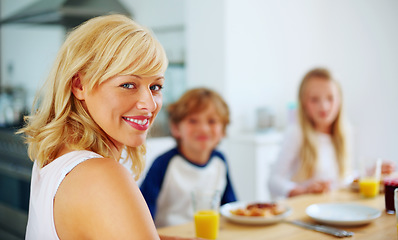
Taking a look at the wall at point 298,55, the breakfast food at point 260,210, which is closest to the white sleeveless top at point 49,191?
the breakfast food at point 260,210

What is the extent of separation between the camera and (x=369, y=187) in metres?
1.64

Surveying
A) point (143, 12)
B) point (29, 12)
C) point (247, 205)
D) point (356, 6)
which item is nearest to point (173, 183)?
point (247, 205)

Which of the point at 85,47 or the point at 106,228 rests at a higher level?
the point at 85,47

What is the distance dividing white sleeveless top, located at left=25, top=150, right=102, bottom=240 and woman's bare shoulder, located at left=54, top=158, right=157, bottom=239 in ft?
0.04

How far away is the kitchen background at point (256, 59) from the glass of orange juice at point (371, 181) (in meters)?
1.38

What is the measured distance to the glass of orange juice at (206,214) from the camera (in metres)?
1.15

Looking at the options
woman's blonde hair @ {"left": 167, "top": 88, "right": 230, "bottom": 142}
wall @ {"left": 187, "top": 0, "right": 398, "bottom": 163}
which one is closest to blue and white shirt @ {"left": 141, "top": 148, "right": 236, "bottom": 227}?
woman's blonde hair @ {"left": 167, "top": 88, "right": 230, "bottom": 142}

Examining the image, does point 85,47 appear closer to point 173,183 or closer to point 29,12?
point 173,183

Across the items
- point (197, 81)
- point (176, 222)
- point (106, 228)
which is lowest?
point (176, 222)

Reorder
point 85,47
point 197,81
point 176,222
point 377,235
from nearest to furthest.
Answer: point 85,47 < point 377,235 < point 176,222 < point 197,81

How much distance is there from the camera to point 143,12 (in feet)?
12.4

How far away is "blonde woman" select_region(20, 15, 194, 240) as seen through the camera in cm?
73

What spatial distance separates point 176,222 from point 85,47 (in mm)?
1053

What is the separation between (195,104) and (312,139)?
725 mm
